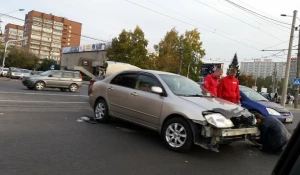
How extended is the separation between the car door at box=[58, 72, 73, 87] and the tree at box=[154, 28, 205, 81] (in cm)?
2547

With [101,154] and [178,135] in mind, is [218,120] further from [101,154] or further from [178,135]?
[101,154]

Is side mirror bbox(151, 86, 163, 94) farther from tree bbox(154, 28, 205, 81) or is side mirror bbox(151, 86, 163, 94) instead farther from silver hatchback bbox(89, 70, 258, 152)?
tree bbox(154, 28, 205, 81)

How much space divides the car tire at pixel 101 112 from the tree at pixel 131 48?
4137 cm

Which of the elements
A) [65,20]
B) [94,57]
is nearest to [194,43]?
[94,57]

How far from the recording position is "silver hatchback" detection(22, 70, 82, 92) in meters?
18.6

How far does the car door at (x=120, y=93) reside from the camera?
7.11m

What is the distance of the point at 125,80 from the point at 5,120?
124 inches

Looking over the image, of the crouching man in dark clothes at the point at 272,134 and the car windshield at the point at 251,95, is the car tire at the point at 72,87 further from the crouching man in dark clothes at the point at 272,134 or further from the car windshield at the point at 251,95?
the crouching man in dark clothes at the point at 272,134

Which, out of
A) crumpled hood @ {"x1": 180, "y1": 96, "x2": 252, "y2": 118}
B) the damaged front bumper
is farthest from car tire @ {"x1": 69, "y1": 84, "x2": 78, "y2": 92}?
the damaged front bumper

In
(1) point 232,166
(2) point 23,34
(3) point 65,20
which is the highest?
(3) point 65,20

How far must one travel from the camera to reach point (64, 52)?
90.5 metres

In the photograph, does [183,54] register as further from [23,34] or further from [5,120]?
[23,34]

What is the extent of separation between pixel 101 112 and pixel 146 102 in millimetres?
1901

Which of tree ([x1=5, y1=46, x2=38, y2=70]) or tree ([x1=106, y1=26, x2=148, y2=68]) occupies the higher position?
tree ([x1=106, y1=26, x2=148, y2=68])
